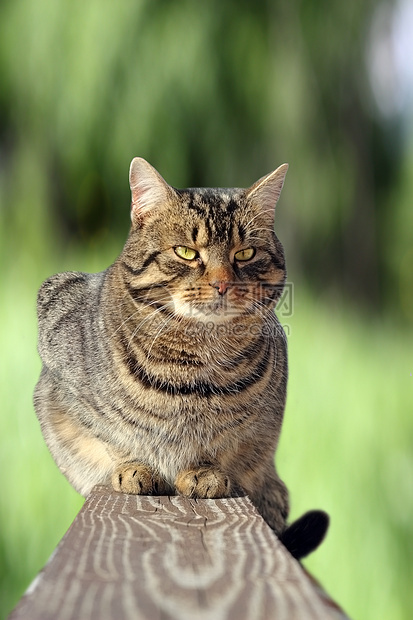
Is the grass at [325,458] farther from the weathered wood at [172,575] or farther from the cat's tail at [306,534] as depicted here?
the weathered wood at [172,575]

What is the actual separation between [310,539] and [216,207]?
2.60 feet

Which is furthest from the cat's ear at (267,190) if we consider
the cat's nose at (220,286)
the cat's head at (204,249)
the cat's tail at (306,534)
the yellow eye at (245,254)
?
the cat's tail at (306,534)

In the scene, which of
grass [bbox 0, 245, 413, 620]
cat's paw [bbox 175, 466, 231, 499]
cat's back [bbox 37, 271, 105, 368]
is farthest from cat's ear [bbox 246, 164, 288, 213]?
grass [bbox 0, 245, 413, 620]

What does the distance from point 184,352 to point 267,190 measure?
43 centimetres

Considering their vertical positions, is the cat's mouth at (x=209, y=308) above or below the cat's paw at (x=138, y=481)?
above

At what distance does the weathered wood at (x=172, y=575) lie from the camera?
29.5 inches

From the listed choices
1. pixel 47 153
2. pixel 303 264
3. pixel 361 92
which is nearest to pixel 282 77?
pixel 361 92

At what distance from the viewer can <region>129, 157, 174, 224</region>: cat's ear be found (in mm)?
1642

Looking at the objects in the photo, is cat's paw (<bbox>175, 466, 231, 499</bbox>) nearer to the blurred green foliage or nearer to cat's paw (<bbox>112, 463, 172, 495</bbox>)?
cat's paw (<bbox>112, 463, 172, 495</bbox>)

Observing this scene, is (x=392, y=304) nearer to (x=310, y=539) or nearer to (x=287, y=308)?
(x=287, y=308)

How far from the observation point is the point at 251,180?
369 centimetres

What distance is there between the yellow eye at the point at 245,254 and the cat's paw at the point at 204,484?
467mm

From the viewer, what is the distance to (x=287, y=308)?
199cm

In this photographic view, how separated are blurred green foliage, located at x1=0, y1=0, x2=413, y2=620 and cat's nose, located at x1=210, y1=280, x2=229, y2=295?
4.76 ft
